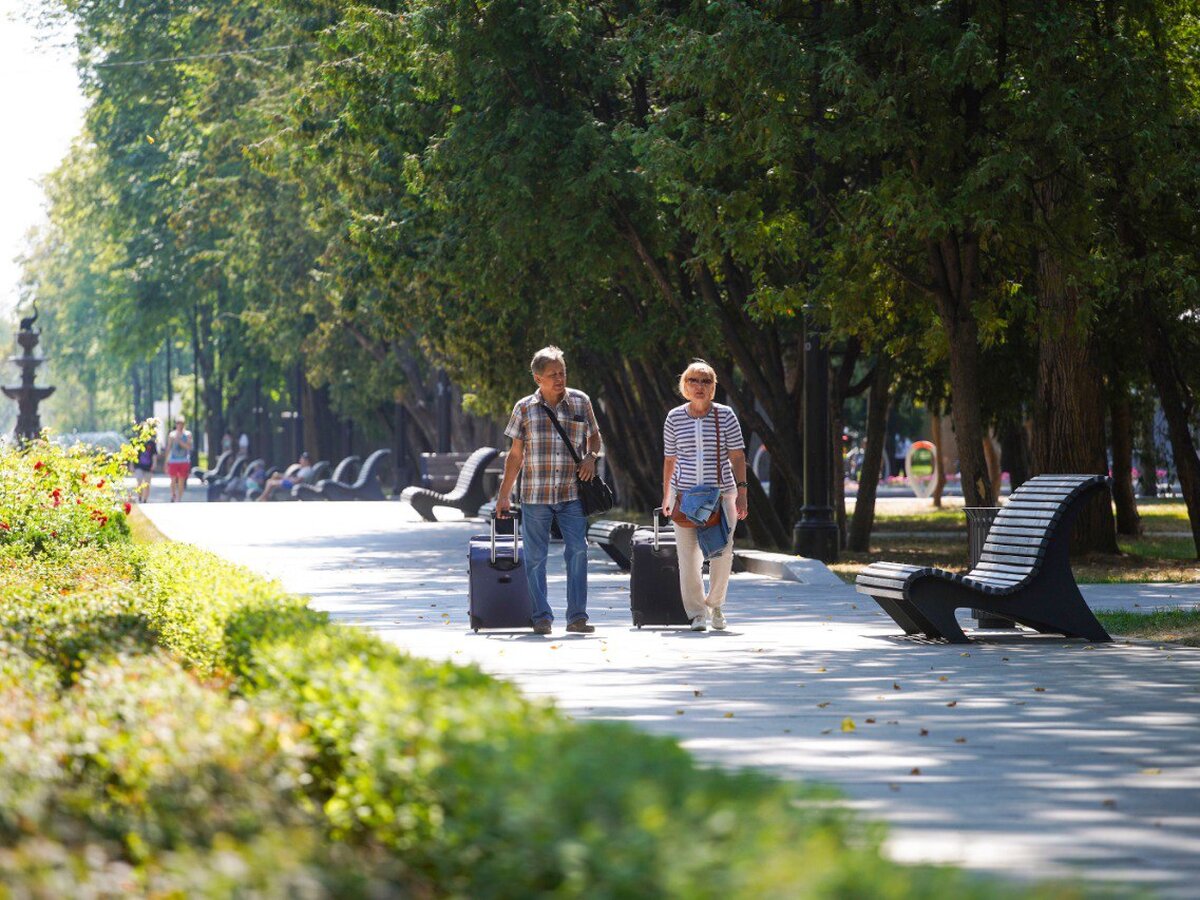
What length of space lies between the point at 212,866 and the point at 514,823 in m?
0.61

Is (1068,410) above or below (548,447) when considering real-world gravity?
above

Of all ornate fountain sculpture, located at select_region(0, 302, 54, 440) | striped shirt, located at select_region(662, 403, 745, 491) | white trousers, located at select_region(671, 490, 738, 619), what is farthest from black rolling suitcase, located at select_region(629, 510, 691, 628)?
ornate fountain sculpture, located at select_region(0, 302, 54, 440)

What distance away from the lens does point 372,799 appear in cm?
523

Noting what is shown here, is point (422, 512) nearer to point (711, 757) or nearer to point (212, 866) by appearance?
point (711, 757)

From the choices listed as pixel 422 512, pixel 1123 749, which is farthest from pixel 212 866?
pixel 422 512

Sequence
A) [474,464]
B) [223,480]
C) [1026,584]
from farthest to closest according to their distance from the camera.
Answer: [223,480] → [474,464] → [1026,584]

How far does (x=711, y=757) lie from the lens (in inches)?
326

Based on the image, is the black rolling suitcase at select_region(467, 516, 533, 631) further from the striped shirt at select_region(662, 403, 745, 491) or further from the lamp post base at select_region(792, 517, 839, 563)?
the lamp post base at select_region(792, 517, 839, 563)

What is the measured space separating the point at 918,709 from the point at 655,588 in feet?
16.8

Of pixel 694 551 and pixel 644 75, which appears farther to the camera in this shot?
pixel 644 75

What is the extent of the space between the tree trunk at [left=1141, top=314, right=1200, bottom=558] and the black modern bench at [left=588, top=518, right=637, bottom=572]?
23.1ft

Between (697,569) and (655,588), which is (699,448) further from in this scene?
(655,588)

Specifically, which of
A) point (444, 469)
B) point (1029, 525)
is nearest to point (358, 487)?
point (444, 469)

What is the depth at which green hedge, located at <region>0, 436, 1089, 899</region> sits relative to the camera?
13.3 ft
